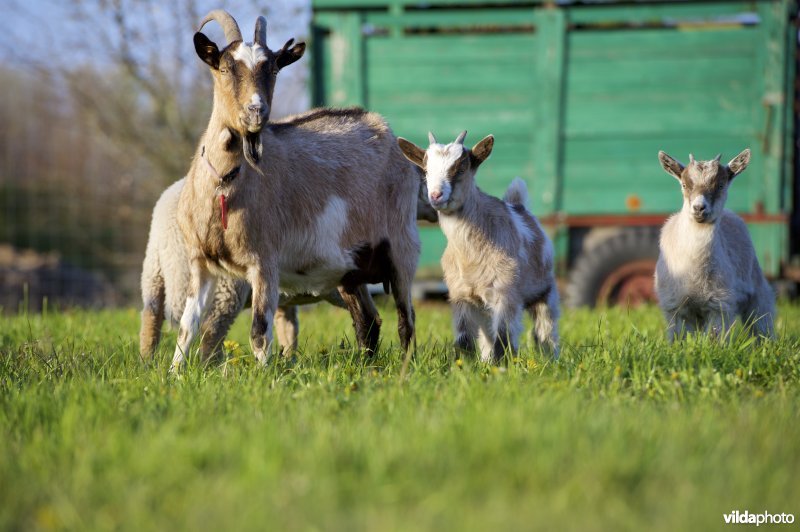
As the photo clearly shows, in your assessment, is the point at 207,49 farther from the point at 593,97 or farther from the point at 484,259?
the point at 593,97

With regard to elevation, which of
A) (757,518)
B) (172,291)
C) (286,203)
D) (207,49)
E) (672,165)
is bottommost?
(757,518)

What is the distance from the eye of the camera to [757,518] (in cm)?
291

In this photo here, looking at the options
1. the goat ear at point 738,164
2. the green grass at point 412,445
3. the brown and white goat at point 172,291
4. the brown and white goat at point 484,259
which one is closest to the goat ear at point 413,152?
the brown and white goat at point 484,259

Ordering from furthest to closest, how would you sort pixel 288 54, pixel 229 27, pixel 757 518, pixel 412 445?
pixel 229 27
pixel 288 54
pixel 412 445
pixel 757 518

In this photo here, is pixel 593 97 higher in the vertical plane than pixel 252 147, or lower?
higher

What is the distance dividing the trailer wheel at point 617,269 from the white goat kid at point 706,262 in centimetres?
377

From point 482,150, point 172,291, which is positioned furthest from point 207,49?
point 482,150

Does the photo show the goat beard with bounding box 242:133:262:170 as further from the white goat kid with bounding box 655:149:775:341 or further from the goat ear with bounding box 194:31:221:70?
the white goat kid with bounding box 655:149:775:341

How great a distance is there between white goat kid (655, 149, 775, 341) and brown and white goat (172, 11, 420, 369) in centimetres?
173

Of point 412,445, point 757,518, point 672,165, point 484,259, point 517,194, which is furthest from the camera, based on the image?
point 517,194

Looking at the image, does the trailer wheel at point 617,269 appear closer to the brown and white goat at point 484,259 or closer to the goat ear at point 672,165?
the goat ear at point 672,165

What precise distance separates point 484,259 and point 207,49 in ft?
6.75

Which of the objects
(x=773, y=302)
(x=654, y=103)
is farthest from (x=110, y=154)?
(x=773, y=302)

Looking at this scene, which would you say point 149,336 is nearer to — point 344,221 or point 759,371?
point 344,221
